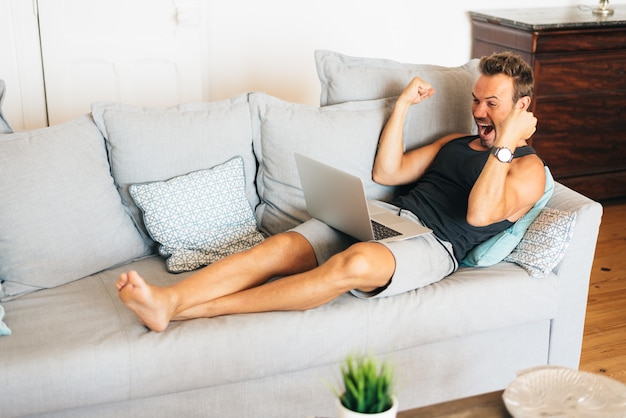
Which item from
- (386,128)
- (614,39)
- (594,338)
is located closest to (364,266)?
(386,128)

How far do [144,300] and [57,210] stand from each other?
52cm

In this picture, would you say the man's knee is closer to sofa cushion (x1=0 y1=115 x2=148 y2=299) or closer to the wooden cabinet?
sofa cushion (x1=0 y1=115 x2=148 y2=299)

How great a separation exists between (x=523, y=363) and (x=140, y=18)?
2.25 metres

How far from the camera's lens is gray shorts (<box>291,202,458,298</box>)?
2273 millimetres

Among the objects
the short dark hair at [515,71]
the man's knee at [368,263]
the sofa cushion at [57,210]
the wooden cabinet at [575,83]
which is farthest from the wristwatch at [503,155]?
the wooden cabinet at [575,83]

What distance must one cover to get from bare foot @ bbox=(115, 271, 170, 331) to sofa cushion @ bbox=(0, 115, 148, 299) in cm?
39

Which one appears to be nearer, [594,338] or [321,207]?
[321,207]

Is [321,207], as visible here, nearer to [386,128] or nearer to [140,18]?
[386,128]

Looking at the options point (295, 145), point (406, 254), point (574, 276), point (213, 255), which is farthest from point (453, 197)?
point (213, 255)

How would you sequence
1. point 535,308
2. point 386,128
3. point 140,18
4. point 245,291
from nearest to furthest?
point 245,291 < point 535,308 < point 386,128 < point 140,18

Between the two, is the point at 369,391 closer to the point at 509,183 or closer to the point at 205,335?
the point at 205,335

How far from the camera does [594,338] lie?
2.88 metres

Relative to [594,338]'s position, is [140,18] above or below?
above

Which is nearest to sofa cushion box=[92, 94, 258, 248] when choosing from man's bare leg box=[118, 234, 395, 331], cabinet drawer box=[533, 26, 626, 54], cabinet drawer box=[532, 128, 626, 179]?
man's bare leg box=[118, 234, 395, 331]
